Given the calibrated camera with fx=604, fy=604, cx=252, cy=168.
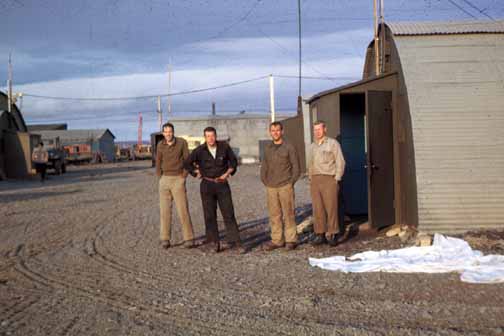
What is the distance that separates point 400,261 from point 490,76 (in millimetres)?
3983

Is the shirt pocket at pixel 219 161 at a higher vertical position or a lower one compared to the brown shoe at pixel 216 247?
higher

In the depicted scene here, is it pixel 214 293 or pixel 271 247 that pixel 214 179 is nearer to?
pixel 271 247

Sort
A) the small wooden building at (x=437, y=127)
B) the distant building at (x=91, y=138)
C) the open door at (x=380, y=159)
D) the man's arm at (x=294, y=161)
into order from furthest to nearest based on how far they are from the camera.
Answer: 1. the distant building at (x=91, y=138)
2. the open door at (x=380, y=159)
3. the small wooden building at (x=437, y=127)
4. the man's arm at (x=294, y=161)

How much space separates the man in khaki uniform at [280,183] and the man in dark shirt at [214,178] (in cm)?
58

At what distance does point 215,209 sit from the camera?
939cm

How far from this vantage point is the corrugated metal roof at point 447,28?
1057cm

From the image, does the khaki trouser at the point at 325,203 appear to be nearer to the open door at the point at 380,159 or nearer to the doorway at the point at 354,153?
the open door at the point at 380,159

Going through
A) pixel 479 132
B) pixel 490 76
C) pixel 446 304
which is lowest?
pixel 446 304

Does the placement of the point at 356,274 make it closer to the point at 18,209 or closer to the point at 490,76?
the point at 490,76

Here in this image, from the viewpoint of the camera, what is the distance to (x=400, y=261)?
26.0 ft

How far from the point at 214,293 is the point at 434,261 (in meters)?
3.03

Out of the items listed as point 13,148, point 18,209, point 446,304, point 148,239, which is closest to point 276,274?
point 446,304

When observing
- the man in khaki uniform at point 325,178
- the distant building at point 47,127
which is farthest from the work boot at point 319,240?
the distant building at point 47,127

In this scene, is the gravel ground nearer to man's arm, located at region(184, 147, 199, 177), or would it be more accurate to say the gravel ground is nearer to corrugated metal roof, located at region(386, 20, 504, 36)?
man's arm, located at region(184, 147, 199, 177)
